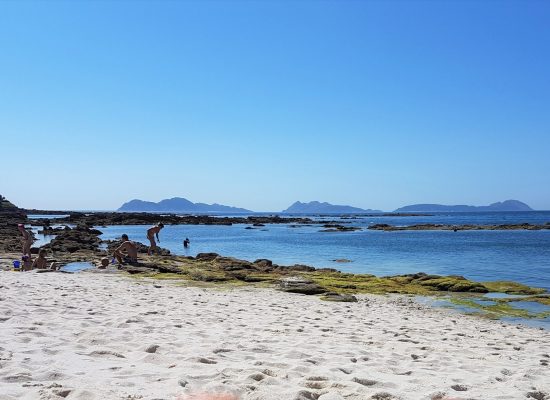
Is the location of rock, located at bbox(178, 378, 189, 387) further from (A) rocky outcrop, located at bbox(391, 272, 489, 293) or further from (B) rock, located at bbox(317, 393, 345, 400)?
(A) rocky outcrop, located at bbox(391, 272, 489, 293)

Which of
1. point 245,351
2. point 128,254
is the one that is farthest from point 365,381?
point 128,254

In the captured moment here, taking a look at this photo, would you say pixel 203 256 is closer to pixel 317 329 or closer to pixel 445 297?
pixel 445 297

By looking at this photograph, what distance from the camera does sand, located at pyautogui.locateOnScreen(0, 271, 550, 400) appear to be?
4434 mm

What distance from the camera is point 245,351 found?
6117 millimetres

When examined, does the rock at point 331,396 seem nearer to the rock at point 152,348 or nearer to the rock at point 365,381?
the rock at point 365,381

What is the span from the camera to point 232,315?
930 centimetres

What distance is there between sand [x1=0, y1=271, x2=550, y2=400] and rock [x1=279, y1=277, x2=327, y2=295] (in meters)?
3.39

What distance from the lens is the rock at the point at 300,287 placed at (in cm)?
1464

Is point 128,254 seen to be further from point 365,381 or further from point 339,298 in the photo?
point 365,381

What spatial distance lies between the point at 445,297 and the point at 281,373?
41.8 feet

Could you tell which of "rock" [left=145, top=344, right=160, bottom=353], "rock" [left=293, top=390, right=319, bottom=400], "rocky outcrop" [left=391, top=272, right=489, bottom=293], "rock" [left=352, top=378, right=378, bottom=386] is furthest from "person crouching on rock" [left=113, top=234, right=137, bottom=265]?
"rock" [left=293, top=390, right=319, bottom=400]

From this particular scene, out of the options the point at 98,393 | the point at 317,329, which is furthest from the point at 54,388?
the point at 317,329

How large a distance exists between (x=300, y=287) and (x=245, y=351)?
899 cm

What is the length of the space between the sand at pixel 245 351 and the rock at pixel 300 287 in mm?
3395
